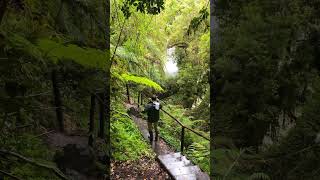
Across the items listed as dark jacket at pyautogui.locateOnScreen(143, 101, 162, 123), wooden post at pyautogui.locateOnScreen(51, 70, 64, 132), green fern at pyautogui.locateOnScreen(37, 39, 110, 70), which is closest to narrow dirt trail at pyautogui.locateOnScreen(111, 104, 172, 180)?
dark jacket at pyautogui.locateOnScreen(143, 101, 162, 123)

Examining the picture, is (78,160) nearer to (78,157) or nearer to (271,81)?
(78,157)

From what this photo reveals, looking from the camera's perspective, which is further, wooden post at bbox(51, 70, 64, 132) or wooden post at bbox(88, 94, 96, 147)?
wooden post at bbox(88, 94, 96, 147)

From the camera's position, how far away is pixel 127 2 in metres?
3.28

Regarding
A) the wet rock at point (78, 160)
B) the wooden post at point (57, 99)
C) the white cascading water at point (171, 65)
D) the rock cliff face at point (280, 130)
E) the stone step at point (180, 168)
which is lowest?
the stone step at point (180, 168)

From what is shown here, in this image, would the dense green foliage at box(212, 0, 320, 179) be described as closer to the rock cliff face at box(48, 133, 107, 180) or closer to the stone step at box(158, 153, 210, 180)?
the stone step at box(158, 153, 210, 180)

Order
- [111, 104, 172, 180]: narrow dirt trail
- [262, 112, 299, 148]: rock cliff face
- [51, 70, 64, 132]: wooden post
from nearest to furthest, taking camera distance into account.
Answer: [51, 70, 64, 132]: wooden post
[262, 112, 299, 148]: rock cliff face
[111, 104, 172, 180]: narrow dirt trail

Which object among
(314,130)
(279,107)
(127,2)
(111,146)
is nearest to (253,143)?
(279,107)

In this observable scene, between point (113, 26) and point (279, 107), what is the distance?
1848 millimetres

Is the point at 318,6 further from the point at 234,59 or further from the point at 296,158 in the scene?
the point at 296,158

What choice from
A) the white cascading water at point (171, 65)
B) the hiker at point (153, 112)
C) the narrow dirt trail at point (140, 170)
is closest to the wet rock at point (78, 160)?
the narrow dirt trail at point (140, 170)

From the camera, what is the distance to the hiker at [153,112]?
13.7ft

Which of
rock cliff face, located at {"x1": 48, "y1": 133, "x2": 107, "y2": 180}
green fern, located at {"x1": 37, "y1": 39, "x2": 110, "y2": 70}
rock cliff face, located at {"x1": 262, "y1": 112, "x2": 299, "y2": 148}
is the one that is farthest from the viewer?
rock cliff face, located at {"x1": 262, "y1": 112, "x2": 299, "y2": 148}

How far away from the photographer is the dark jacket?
4.16 metres

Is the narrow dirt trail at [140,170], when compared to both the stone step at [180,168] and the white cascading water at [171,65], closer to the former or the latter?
the stone step at [180,168]
